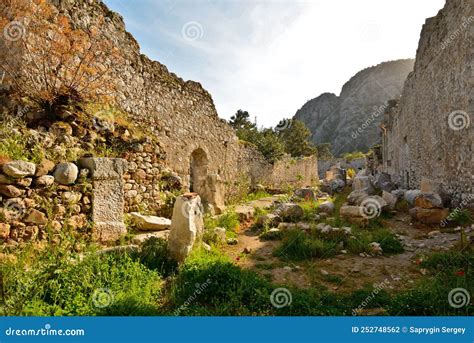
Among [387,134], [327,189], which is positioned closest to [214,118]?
[327,189]

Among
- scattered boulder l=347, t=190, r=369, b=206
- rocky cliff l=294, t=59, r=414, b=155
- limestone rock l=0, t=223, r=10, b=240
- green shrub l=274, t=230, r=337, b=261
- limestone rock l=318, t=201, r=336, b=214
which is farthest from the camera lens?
rocky cliff l=294, t=59, r=414, b=155

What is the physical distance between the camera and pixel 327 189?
14.5 m

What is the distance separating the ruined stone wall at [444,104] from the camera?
20.6ft

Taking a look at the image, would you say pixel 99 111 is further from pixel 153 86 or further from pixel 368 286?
pixel 368 286

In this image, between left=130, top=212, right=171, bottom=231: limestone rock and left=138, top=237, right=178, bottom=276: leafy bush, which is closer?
left=138, top=237, right=178, bottom=276: leafy bush

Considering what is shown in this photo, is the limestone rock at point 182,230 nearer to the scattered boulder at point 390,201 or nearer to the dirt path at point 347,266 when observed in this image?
the dirt path at point 347,266

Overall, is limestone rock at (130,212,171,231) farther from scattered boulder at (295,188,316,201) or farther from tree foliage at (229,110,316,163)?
tree foliage at (229,110,316,163)

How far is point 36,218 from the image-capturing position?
3367 millimetres

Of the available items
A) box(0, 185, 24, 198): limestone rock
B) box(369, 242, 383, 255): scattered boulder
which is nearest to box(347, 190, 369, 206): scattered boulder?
box(369, 242, 383, 255): scattered boulder

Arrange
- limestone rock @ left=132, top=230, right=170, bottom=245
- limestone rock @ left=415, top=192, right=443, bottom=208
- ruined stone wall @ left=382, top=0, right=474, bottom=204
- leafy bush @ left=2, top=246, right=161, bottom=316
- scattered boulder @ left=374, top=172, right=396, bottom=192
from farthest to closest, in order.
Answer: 1. scattered boulder @ left=374, top=172, right=396, bottom=192
2. limestone rock @ left=415, top=192, right=443, bottom=208
3. ruined stone wall @ left=382, top=0, right=474, bottom=204
4. limestone rock @ left=132, top=230, right=170, bottom=245
5. leafy bush @ left=2, top=246, right=161, bottom=316

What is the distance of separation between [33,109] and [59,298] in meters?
3.22

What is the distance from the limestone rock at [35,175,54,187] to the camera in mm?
3451

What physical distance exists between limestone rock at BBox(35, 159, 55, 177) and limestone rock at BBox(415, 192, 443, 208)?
25.8ft

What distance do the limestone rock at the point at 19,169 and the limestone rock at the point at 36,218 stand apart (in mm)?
476
